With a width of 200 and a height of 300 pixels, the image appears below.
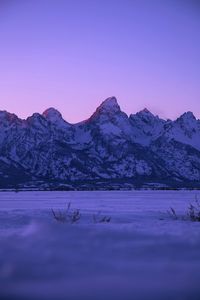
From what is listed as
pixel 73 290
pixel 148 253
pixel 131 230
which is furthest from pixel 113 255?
pixel 131 230

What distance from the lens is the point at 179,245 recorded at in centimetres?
673

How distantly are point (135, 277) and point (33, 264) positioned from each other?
134 centimetres

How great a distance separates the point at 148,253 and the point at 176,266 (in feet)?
3.02

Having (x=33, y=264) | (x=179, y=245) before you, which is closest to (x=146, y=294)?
(x=33, y=264)

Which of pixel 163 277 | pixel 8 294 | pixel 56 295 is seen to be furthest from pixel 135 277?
pixel 8 294

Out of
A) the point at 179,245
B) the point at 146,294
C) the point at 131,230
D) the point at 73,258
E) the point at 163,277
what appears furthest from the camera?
the point at 131,230

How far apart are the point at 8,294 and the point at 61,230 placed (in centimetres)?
471

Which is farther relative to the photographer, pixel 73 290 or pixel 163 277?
pixel 163 277

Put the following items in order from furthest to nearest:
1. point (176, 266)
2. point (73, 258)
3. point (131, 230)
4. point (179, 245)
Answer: point (131, 230) → point (179, 245) → point (73, 258) → point (176, 266)

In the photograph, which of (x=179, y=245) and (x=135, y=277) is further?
(x=179, y=245)

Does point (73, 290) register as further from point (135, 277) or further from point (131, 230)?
→ point (131, 230)

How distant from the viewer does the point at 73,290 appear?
444 cm

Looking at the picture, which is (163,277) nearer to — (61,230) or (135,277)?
(135,277)

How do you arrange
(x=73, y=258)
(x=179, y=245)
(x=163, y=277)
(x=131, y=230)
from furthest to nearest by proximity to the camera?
(x=131, y=230) → (x=179, y=245) → (x=73, y=258) → (x=163, y=277)
